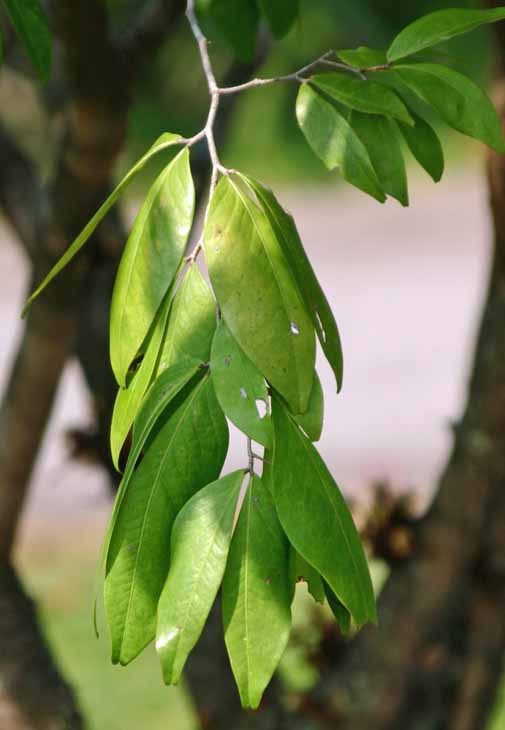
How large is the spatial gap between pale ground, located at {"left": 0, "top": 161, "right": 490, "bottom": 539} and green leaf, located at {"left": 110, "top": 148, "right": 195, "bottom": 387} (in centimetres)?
281

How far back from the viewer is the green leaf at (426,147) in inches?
35.1

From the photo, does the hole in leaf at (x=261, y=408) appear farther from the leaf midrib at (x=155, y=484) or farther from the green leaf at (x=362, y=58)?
the green leaf at (x=362, y=58)

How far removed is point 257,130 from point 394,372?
251cm

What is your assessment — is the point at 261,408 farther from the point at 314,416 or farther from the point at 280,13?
the point at 280,13

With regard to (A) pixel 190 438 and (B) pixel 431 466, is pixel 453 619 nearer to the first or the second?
(A) pixel 190 438

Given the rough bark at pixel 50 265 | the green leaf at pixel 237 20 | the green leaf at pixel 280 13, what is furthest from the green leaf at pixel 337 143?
the rough bark at pixel 50 265

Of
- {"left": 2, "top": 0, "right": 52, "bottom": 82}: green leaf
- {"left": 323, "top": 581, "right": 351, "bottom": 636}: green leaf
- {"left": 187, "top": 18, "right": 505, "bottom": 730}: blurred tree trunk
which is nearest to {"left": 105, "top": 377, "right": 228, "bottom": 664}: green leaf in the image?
{"left": 323, "top": 581, "right": 351, "bottom": 636}: green leaf

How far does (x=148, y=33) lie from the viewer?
63.0 inches

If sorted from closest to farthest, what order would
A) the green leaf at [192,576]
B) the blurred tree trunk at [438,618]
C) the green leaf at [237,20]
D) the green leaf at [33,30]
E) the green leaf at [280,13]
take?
the green leaf at [192,576]
the green leaf at [33,30]
the green leaf at [280,13]
the green leaf at [237,20]
the blurred tree trunk at [438,618]

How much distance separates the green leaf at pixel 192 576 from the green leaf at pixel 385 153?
0.26 meters

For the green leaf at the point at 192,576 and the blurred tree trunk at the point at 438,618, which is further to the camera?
the blurred tree trunk at the point at 438,618

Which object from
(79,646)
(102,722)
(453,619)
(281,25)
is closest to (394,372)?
(79,646)

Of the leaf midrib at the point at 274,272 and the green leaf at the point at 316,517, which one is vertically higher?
the leaf midrib at the point at 274,272

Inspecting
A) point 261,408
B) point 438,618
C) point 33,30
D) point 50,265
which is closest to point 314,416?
point 261,408
